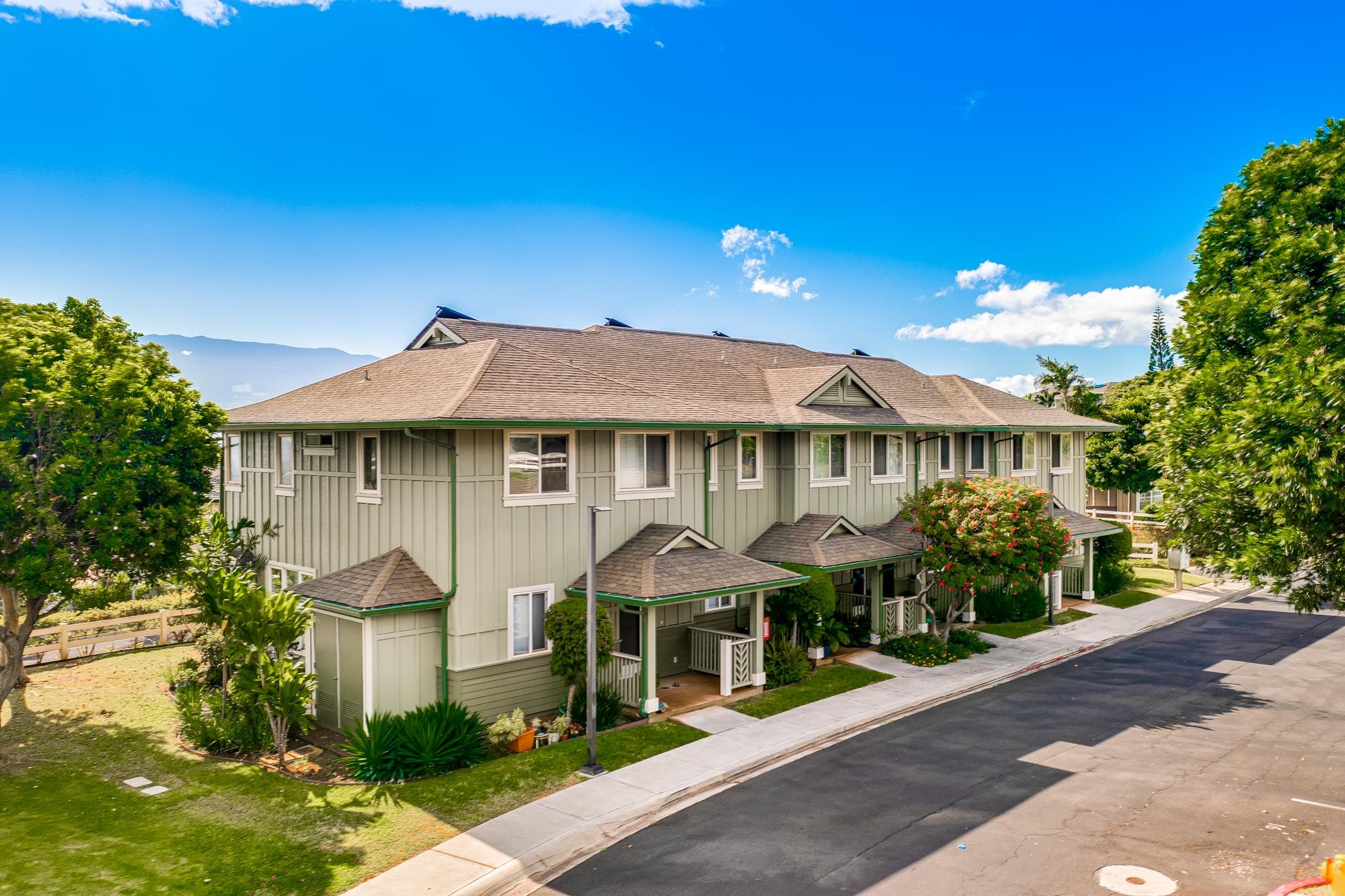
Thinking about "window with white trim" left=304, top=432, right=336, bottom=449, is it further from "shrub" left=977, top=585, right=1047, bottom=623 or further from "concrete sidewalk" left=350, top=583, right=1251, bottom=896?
"shrub" left=977, top=585, right=1047, bottom=623

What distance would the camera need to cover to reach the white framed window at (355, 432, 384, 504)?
1788 centimetres

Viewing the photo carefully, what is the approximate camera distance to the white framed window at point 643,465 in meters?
19.3

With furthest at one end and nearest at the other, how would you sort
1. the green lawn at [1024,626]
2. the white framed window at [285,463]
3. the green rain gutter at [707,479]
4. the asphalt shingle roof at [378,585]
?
the green lawn at [1024,626], the green rain gutter at [707,479], the white framed window at [285,463], the asphalt shingle roof at [378,585]

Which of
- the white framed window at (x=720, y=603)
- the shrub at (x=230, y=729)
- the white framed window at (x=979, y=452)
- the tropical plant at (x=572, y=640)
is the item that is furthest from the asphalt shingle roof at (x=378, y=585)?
the white framed window at (x=979, y=452)

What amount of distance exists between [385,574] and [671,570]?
573 centimetres

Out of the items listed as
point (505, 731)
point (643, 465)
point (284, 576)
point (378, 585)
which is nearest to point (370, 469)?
point (378, 585)

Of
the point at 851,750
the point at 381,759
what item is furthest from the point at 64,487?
the point at 851,750

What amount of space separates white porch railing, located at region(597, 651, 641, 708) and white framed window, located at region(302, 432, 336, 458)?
773 centimetres

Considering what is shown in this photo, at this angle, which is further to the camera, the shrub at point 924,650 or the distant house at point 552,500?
the shrub at point 924,650

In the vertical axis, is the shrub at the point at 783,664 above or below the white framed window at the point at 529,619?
below

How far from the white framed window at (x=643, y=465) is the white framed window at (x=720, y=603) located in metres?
3.13

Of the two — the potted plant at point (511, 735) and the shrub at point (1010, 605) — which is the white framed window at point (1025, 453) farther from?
the potted plant at point (511, 735)

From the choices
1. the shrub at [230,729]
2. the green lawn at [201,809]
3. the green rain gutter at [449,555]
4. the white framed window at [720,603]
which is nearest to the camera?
the green lawn at [201,809]

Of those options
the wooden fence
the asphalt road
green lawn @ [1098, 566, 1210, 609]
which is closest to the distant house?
the wooden fence
